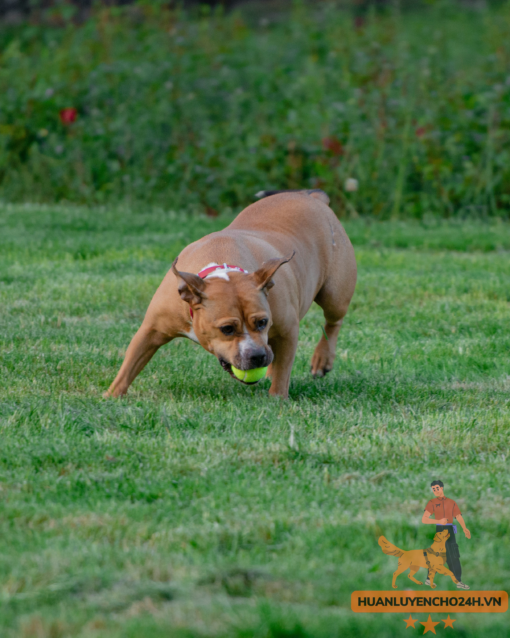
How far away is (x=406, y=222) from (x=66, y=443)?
7083 mm

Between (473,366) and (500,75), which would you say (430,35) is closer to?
(500,75)

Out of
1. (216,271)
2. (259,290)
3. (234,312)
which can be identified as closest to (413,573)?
(234,312)

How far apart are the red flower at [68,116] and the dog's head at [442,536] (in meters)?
9.23

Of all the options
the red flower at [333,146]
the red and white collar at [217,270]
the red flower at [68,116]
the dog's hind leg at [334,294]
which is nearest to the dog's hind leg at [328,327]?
the dog's hind leg at [334,294]

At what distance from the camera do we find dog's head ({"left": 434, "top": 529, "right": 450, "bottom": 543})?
278cm

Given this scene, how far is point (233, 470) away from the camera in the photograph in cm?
343

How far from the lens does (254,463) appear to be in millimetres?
3506

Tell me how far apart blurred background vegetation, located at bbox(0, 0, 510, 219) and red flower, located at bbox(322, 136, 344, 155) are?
20mm

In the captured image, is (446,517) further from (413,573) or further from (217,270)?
(217,270)

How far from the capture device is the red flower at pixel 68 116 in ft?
36.1

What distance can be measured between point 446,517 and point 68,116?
30.1 feet

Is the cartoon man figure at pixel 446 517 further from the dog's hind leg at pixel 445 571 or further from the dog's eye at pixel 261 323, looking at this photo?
the dog's eye at pixel 261 323

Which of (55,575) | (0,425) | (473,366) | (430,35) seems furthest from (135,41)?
(55,575)

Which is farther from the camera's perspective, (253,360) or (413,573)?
(253,360)
